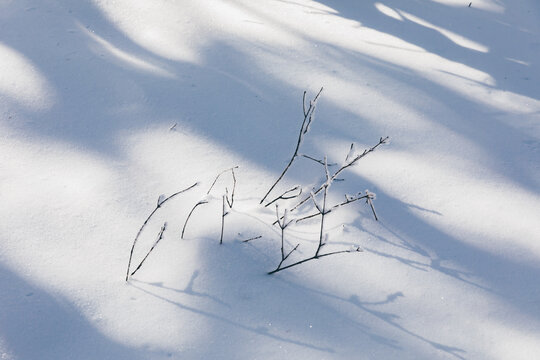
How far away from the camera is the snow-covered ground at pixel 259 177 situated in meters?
1.44

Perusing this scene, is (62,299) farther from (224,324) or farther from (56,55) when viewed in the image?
Result: (56,55)

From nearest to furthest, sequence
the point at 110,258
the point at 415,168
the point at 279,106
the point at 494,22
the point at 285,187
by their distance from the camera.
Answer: the point at 110,258 < the point at 285,187 < the point at 415,168 < the point at 279,106 < the point at 494,22

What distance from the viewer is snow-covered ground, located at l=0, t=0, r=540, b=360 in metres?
1.44

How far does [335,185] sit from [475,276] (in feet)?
2.16

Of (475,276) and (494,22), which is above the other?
(494,22)

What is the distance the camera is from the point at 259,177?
1.96m

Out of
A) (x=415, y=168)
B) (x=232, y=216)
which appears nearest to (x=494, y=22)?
(x=415, y=168)

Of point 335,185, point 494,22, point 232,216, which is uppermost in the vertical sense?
point 494,22

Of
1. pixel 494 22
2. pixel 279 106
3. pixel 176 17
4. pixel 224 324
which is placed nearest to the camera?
pixel 224 324

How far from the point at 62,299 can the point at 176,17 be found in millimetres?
1920

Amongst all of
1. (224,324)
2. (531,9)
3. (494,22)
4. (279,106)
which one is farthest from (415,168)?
(531,9)

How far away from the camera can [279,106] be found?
2330mm

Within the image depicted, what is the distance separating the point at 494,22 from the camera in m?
3.16

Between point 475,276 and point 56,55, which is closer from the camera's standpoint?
point 475,276
